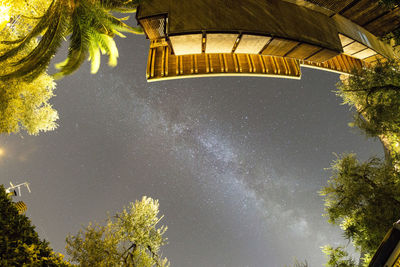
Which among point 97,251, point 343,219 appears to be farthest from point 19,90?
point 343,219

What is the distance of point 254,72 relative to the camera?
1023cm

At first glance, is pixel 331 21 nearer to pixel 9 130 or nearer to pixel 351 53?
pixel 351 53

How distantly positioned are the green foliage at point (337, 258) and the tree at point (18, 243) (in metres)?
16.1

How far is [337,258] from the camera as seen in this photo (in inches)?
515

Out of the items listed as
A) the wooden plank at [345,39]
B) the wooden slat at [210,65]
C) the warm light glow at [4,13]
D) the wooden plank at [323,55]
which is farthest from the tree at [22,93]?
the wooden plank at [345,39]

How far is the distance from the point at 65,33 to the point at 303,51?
11.3m

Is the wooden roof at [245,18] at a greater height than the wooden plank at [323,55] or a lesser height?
greater

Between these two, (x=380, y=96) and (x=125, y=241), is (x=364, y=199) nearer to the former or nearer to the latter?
(x=380, y=96)

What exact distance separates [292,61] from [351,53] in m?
4.00

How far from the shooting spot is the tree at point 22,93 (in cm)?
1266

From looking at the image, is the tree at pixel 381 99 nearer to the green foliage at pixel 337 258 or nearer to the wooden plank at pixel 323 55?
the wooden plank at pixel 323 55

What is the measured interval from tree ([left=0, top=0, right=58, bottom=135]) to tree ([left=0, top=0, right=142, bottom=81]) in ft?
11.6

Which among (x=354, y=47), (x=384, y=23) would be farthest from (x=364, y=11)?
(x=384, y=23)

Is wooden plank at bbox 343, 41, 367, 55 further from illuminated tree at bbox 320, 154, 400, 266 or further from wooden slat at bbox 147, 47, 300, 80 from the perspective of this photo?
illuminated tree at bbox 320, 154, 400, 266
